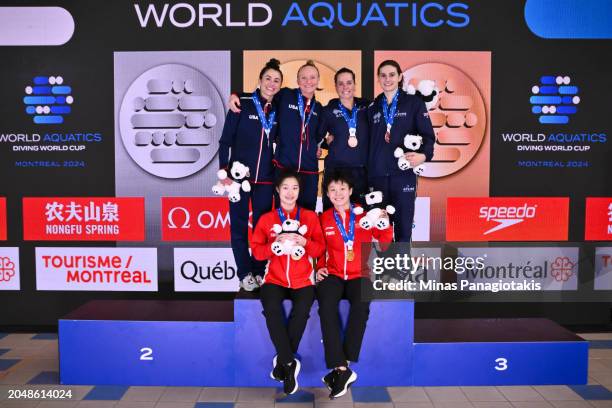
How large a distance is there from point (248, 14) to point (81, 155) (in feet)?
6.09

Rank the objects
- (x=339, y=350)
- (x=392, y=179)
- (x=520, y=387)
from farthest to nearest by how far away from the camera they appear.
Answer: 1. (x=392, y=179)
2. (x=520, y=387)
3. (x=339, y=350)

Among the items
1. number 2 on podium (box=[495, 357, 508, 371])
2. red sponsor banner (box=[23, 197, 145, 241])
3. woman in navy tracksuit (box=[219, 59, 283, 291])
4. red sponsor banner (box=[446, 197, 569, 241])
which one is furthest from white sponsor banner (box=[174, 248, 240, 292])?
number 2 on podium (box=[495, 357, 508, 371])

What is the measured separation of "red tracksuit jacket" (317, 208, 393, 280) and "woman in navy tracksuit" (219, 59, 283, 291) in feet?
1.39

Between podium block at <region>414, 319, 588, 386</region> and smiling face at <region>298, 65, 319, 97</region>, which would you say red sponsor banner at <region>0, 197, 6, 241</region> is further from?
podium block at <region>414, 319, 588, 386</region>

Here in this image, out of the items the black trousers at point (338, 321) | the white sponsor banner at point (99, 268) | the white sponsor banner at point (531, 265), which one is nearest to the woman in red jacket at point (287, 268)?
the black trousers at point (338, 321)

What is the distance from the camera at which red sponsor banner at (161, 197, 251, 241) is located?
430 centimetres

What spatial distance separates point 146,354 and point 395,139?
2.07 metres

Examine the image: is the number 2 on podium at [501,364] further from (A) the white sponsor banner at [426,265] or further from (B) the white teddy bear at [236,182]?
(B) the white teddy bear at [236,182]

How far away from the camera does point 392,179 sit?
3.32m

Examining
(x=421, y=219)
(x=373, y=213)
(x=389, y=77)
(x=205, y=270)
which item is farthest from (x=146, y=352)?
(x=421, y=219)

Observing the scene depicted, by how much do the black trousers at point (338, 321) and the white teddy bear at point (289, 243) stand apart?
0.82 ft

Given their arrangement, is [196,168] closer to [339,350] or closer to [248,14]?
[248,14]

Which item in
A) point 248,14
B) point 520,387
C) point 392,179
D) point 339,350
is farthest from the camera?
point 248,14

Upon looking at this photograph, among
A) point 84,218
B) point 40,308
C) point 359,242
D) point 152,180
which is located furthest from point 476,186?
point 40,308
